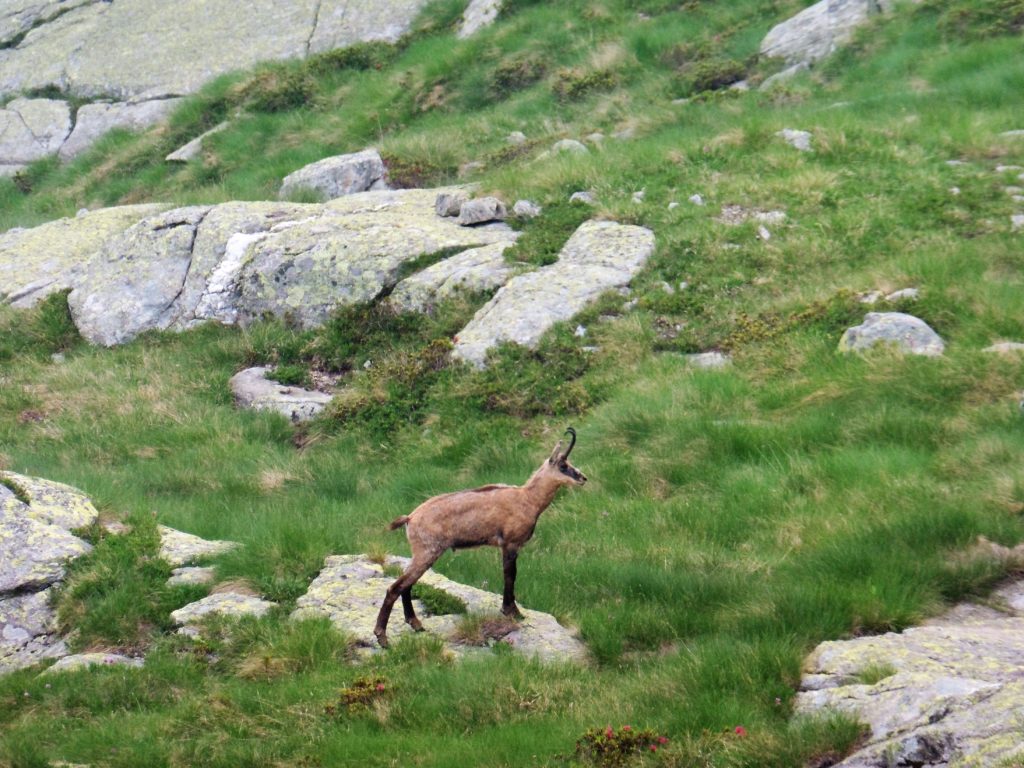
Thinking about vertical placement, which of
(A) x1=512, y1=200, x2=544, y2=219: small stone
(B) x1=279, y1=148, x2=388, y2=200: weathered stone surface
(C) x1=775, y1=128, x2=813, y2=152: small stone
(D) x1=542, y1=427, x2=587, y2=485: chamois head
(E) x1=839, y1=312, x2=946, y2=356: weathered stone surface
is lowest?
(E) x1=839, y1=312, x2=946, y2=356: weathered stone surface

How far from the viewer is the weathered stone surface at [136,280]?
18234mm

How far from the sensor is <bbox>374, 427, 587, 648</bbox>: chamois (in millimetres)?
9117

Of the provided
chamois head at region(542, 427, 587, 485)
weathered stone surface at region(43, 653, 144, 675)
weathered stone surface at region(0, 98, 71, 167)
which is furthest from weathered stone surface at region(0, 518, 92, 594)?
weathered stone surface at region(0, 98, 71, 167)

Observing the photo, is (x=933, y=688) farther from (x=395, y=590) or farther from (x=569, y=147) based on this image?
Result: (x=569, y=147)

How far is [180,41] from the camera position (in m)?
30.3

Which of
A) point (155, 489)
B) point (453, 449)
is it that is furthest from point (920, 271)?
point (155, 489)

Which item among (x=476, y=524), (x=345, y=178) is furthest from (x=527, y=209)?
(x=476, y=524)

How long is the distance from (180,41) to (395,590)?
25.2m

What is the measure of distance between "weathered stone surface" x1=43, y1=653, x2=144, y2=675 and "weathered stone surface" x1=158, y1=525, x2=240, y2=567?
142cm

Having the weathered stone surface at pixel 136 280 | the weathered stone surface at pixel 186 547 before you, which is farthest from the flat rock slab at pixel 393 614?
the weathered stone surface at pixel 136 280

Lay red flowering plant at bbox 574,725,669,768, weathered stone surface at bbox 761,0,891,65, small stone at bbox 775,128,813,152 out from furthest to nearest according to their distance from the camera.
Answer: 1. weathered stone surface at bbox 761,0,891,65
2. small stone at bbox 775,128,813,152
3. red flowering plant at bbox 574,725,669,768

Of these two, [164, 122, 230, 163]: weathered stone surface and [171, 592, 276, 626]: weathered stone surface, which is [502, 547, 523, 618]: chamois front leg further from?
[164, 122, 230, 163]: weathered stone surface

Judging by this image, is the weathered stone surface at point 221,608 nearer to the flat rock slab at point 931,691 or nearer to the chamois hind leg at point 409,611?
the chamois hind leg at point 409,611

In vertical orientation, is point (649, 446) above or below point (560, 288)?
below
